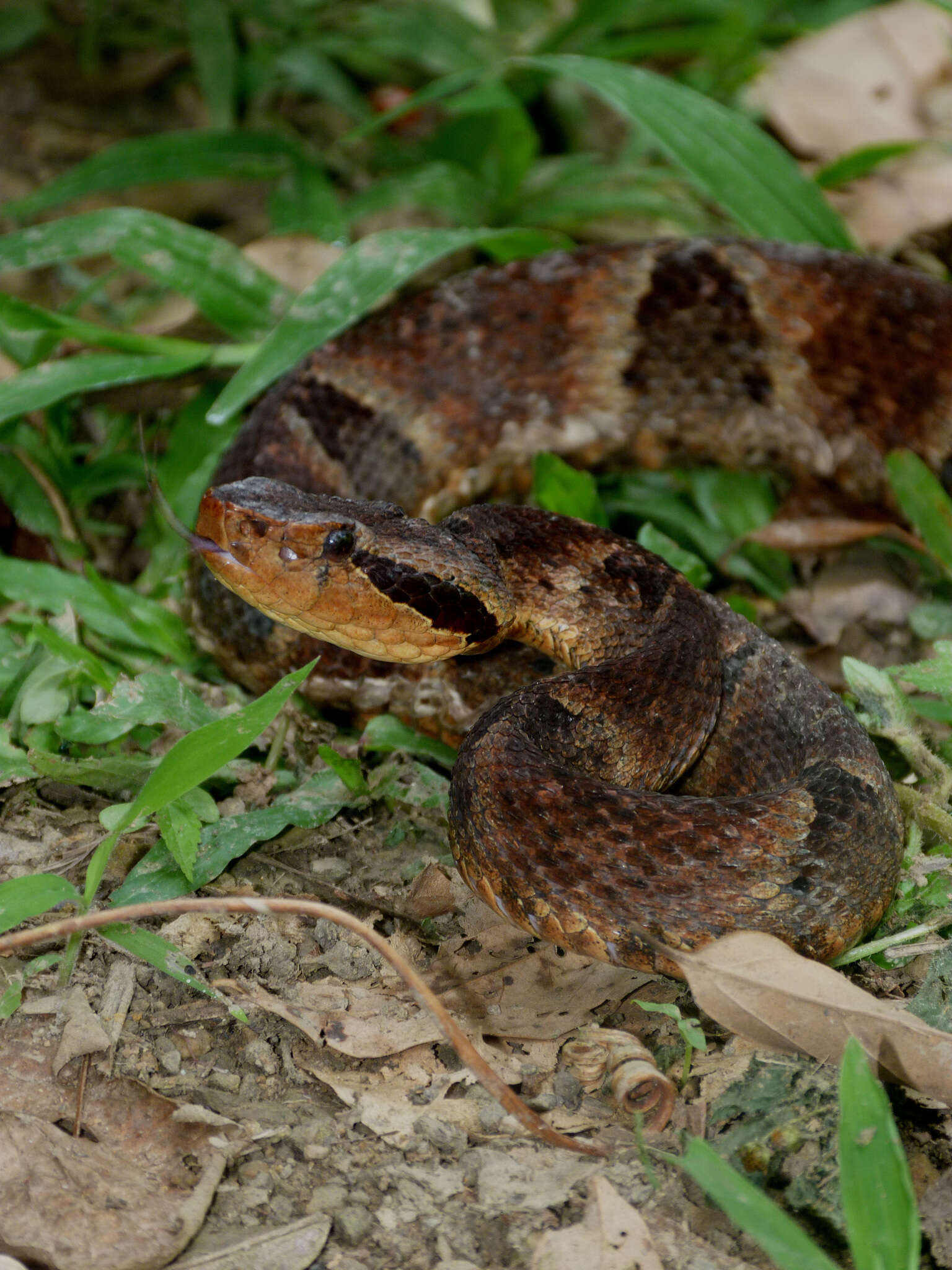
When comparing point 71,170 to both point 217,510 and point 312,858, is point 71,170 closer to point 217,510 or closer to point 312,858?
point 217,510

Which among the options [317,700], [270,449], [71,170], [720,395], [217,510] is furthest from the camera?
[71,170]

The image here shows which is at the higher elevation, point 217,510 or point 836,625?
point 217,510

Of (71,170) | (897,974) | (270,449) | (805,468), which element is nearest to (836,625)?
(805,468)

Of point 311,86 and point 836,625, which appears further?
point 311,86

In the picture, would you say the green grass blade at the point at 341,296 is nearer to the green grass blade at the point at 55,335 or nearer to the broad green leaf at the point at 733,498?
the green grass blade at the point at 55,335

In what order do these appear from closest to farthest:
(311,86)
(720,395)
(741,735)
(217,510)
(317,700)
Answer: (217,510) < (741,735) < (317,700) < (720,395) < (311,86)

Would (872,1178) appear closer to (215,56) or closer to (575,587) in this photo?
(575,587)

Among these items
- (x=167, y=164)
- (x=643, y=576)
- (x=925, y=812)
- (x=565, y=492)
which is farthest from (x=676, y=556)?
(x=167, y=164)

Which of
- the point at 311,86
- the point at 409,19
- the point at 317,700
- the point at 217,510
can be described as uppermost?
the point at 409,19

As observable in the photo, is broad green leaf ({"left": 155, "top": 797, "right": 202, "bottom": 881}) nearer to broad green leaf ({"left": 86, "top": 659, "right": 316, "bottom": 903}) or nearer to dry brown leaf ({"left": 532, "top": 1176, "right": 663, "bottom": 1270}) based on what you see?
broad green leaf ({"left": 86, "top": 659, "right": 316, "bottom": 903})
